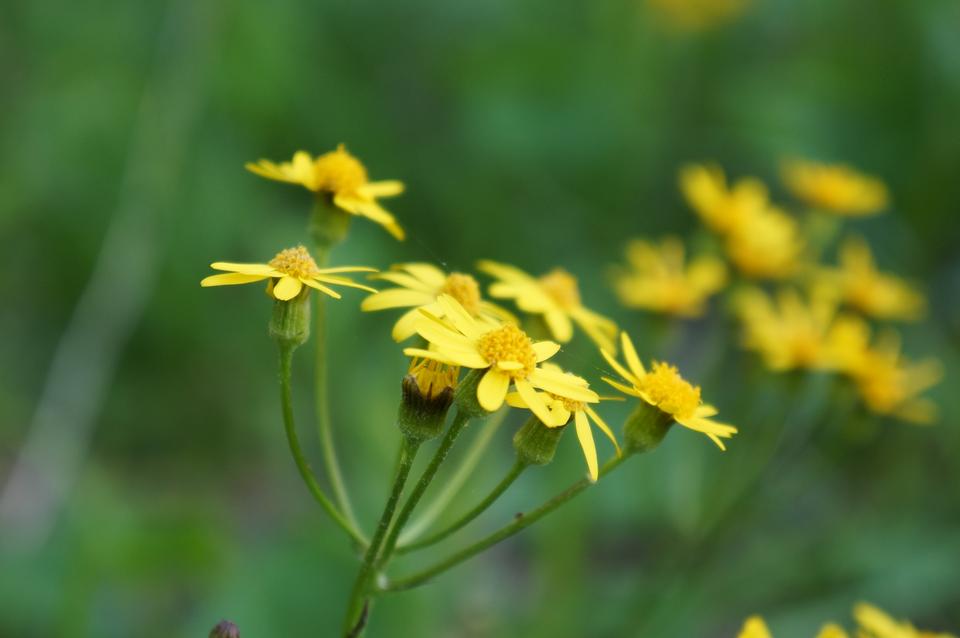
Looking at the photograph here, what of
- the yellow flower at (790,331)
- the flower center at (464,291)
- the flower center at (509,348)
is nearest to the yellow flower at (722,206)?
the yellow flower at (790,331)

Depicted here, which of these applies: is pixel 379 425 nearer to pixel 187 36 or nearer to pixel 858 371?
pixel 858 371

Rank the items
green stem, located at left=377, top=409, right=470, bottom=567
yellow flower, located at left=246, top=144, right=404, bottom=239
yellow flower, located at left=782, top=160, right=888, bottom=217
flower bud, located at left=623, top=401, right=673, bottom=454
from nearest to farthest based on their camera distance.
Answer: green stem, located at left=377, top=409, right=470, bottom=567
flower bud, located at left=623, top=401, right=673, bottom=454
yellow flower, located at left=246, top=144, right=404, bottom=239
yellow flower, located at left=782, top=160, right=888, bottom=217

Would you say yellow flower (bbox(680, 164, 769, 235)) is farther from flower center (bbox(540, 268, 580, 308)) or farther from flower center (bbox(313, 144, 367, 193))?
flower center (bbox(313, 144, 367, 193))

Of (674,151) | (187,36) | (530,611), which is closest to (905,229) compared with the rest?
(674,151)

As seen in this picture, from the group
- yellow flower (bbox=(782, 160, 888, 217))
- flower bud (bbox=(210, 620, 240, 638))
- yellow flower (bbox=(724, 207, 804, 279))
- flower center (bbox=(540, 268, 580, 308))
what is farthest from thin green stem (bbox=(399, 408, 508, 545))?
yellow flower (bbox=(782, 160, 888, 217))

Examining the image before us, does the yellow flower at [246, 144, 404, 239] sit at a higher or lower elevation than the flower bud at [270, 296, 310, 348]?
higher

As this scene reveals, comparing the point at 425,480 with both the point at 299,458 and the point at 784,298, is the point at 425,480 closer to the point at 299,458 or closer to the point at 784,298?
the point at 299,458

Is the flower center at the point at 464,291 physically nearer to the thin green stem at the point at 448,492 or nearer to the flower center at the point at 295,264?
the thin green stem at the point at 448,492
